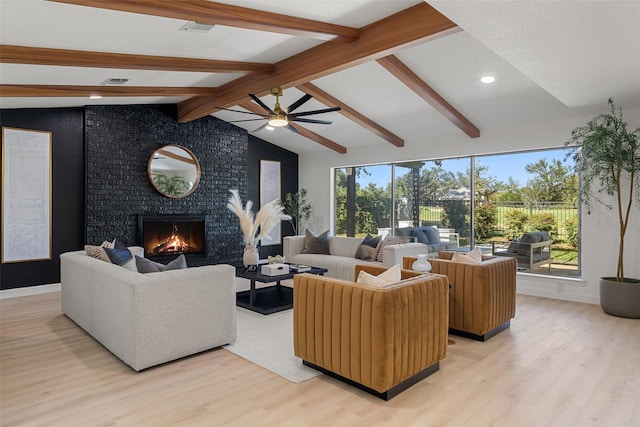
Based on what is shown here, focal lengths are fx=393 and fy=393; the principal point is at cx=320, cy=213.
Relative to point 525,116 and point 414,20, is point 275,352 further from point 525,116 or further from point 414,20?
point 525,116

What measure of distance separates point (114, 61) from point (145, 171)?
3.20m

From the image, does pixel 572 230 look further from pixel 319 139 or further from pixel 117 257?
pixel 117 257

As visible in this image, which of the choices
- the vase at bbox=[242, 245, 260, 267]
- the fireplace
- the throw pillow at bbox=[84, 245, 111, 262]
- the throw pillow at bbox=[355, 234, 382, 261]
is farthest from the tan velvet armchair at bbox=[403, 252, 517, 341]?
the fireplace

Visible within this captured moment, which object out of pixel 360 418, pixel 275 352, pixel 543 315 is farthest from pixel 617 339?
pixel 275 352

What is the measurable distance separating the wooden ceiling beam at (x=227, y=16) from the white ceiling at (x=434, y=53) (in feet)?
0.29

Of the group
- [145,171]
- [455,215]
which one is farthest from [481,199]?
[145,171]

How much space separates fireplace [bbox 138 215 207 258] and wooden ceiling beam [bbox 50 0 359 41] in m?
4.54

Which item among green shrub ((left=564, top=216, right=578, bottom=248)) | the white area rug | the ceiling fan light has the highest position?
the ceiling fan light

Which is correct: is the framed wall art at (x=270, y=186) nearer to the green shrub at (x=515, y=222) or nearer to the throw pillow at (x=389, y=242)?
the throw pillow at (x=389, y=242)

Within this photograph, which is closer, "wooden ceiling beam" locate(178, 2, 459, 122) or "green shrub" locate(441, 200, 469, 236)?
"wooden ceiling beam" locate(178, 2, 459, 122)

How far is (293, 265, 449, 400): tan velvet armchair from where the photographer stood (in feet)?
8.39

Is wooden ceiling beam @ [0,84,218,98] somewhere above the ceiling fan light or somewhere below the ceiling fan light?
above

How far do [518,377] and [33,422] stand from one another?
10.8ft

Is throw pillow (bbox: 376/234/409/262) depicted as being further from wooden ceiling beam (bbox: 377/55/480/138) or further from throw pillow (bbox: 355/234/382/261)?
wooden ceiling beam (bbox: 377/55/480/138)
